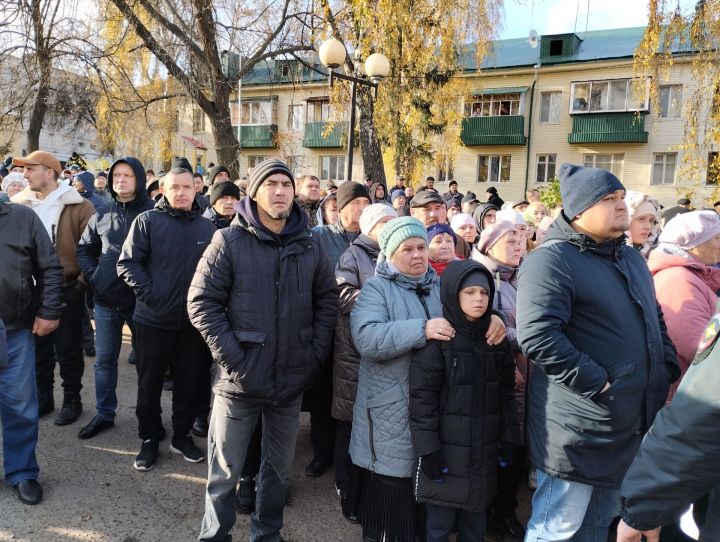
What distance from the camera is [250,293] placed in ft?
8.59

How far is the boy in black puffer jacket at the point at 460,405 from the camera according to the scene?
8.29 ft

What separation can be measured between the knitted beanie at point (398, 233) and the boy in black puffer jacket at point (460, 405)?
384 mm

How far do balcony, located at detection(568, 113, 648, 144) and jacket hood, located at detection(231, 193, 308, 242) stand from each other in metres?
24.6

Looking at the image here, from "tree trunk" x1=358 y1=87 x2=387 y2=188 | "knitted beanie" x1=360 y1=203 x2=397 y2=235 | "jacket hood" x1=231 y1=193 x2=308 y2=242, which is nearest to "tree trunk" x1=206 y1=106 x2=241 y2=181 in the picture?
"tree trunk" x1=358 y1=87 x2=387 y2=188

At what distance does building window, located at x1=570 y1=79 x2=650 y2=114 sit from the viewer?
2408 cm

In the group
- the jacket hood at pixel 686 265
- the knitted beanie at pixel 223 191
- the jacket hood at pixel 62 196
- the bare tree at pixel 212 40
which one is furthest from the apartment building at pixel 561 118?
the jacket hood at pixel 686 265

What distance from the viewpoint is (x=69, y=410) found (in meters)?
4.26

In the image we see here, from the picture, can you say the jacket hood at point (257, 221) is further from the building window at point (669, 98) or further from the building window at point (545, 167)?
the building window at point (545, 167)

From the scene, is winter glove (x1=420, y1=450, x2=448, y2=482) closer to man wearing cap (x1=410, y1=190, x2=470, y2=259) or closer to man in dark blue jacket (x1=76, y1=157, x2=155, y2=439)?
man wearing cap (x1=410, y1=190, x2=470, y2=259)

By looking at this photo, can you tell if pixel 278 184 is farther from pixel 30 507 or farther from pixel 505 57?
pixel 505 57

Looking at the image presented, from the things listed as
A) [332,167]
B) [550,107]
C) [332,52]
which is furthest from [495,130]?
[332,52]

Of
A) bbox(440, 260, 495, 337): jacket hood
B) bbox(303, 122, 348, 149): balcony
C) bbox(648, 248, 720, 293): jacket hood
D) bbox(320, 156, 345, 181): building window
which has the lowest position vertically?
bbox(440, 260, 495, 337): jacket hood

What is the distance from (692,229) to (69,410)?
4.59 meters

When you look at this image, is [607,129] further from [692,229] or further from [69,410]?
[69,410]
